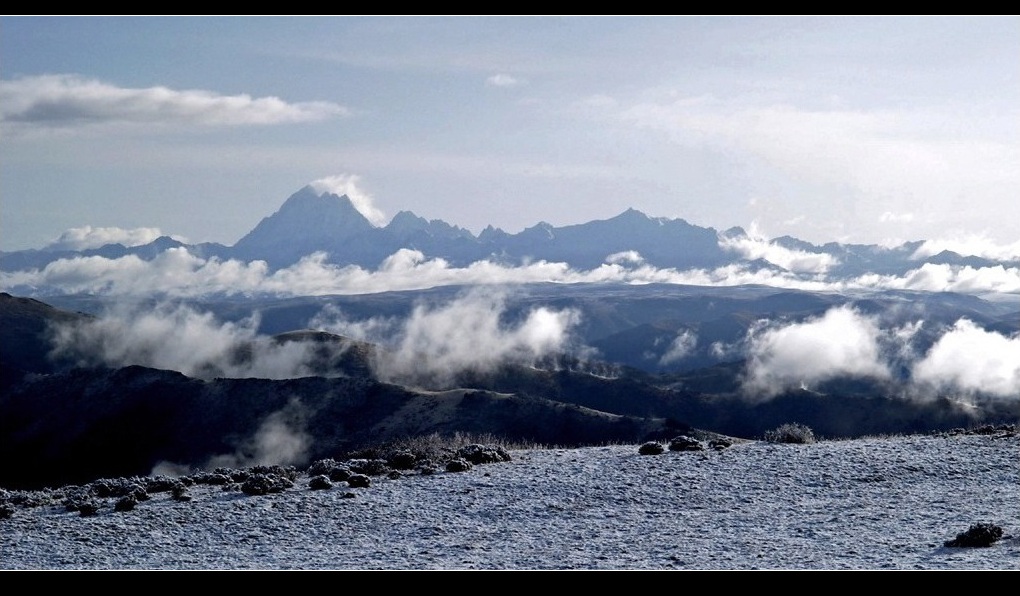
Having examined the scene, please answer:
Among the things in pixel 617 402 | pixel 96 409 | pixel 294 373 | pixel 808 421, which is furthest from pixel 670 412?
pixel 96 409

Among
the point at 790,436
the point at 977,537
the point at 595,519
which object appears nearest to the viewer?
the point at 977,537

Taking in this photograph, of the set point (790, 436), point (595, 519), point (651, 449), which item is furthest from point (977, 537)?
point (790, 436)

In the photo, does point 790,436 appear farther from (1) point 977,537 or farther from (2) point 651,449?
(1) point 977,537

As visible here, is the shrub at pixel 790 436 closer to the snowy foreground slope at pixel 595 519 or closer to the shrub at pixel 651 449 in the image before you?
the snowy foreground slope at pixel 595 519

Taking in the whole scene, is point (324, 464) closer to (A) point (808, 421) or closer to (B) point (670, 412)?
(B) point (670, 412)

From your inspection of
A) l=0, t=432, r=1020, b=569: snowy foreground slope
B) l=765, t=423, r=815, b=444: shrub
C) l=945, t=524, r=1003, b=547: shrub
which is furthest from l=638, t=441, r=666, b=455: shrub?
l=945, t=524, r=1003, b=547: shrub

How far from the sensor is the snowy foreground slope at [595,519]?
15.7 meters

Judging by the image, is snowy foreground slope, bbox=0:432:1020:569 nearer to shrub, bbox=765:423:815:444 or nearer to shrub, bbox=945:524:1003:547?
shrub, bbox=945:524:1003:547

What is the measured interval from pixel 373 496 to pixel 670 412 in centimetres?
14552

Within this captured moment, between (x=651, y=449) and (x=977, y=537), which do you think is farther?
(x=651, y=449)

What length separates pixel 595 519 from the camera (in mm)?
18516

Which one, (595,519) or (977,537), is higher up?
(977,537)

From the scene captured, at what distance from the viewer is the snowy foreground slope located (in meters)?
15.7

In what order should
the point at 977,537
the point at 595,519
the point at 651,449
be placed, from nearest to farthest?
the point at 977,537 < the point at 595,519 < the point at 651,449
